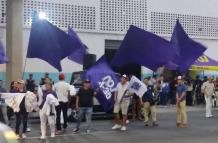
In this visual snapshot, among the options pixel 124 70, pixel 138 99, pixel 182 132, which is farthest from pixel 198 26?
pixel 182 132

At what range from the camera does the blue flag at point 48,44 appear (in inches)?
683

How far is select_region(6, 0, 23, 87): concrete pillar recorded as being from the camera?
25608 mm

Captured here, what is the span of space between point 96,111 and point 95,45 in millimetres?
12323

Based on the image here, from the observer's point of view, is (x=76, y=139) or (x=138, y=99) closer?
(x=76, y=139)

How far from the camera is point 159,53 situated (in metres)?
18.3

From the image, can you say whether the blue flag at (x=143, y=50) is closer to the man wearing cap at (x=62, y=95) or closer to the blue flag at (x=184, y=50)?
the blue flag at (x=184, y=50)

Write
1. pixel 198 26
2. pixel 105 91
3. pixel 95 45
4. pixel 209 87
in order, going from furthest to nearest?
1. pixel 198 26
2. pixel 95 45
3. pixel 209 87
4. pixel 105 91

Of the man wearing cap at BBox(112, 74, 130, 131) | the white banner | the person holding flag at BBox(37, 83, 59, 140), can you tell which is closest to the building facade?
the man wearing cap at BBox(112, 74, 130, 131)

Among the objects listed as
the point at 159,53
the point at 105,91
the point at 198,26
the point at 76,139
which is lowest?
the point at 76,139

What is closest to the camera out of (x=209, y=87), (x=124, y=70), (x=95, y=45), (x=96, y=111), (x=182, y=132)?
(x=182, y=132)

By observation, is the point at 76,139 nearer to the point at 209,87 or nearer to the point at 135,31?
the point at 135,31

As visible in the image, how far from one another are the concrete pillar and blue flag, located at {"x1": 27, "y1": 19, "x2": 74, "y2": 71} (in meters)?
8.17

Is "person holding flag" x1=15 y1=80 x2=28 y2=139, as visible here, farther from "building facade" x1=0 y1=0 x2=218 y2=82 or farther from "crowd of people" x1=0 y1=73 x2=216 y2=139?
"building facade" x1=0 y1=0 x2=218 y2=82

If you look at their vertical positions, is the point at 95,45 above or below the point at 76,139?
above
